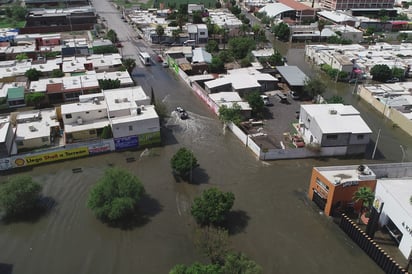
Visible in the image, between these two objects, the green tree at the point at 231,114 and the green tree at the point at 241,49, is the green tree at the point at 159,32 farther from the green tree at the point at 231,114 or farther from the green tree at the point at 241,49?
the green tree at the point at 231,114

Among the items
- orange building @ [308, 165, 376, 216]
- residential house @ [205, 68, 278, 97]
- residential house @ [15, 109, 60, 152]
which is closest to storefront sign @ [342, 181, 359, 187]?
orange building @ [308, 165, 376, 216]

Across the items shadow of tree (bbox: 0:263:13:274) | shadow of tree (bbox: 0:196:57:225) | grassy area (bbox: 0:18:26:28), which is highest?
grassy area (bbox: 0:18:26:28)

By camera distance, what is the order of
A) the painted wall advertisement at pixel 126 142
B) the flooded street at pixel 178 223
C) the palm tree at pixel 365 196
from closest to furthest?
1. the flooded street at pixel 178 223
2. the palm tree at pixel 365 196
3. the painted wall advertisement at pixel 126 142

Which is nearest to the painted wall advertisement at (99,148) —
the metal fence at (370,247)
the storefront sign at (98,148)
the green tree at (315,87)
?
the storefront sign at (98,148)

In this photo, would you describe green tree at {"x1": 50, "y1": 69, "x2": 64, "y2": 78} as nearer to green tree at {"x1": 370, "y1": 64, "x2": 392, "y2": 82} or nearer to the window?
the window

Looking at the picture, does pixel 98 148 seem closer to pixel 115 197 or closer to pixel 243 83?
pixel 115 197

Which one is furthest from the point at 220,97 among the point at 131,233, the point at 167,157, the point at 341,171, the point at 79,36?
the point at 79,36

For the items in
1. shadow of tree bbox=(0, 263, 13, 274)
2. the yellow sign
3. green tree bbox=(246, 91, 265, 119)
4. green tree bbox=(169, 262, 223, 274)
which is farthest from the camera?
green tree bbox=(246, 91, 265, 119)
